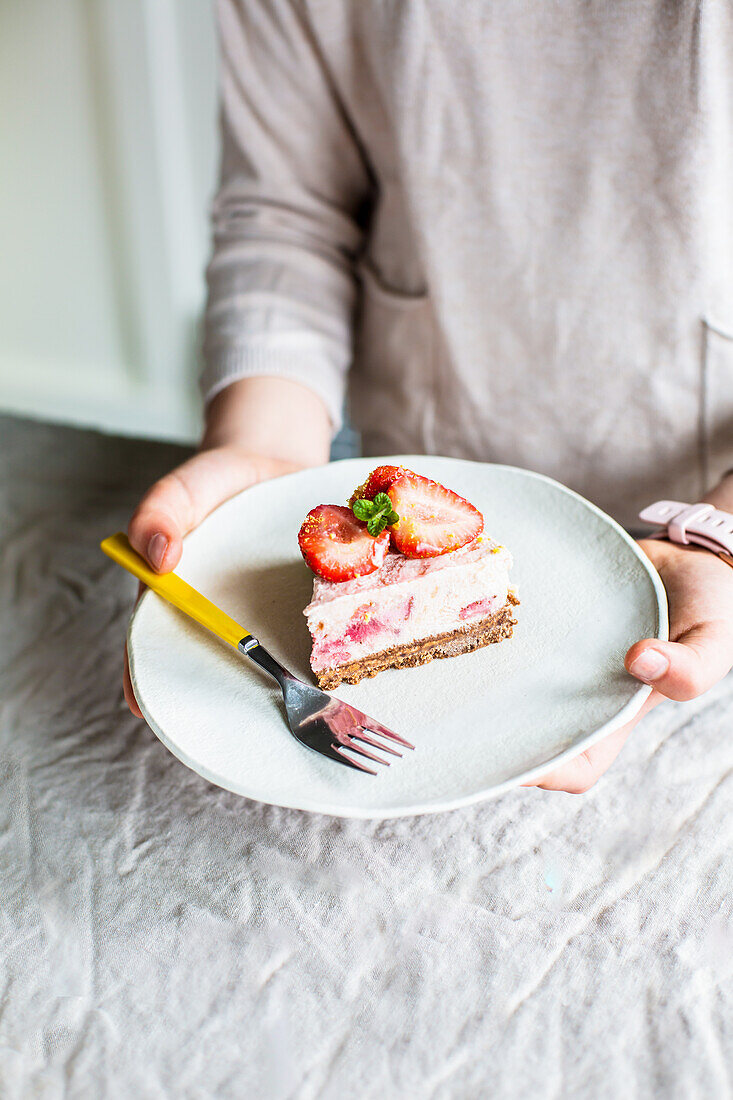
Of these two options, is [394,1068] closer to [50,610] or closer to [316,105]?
[50,610]

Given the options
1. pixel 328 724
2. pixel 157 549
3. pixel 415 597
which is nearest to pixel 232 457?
pixel 157 549

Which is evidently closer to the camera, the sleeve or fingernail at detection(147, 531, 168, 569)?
fingernail at detection(147, 531, 168, 569)

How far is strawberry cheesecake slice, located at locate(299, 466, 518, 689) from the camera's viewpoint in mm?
903

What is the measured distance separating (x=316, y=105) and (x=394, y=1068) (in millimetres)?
1164

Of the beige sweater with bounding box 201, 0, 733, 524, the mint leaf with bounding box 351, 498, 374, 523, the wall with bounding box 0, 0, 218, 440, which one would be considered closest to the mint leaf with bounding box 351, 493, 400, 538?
the mint leaf with bounding box 351, 498, 374, 523

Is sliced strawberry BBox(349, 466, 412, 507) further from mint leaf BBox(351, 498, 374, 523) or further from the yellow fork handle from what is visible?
the yellow fork handle

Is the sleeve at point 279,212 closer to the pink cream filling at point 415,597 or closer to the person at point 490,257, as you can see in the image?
the person at point 490,257

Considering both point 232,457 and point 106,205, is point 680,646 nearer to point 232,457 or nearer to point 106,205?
point 232,457

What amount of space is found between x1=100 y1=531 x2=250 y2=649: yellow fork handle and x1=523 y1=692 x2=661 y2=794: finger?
0.32 meters

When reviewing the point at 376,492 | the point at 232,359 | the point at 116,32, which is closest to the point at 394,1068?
the point at 376,492

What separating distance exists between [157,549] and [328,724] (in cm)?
28

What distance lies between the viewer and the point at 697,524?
97 centimetres

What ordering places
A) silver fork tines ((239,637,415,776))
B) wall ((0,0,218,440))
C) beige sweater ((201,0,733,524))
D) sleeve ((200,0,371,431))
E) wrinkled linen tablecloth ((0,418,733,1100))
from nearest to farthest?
1. wrinkled linen tablecloth ((0,418,733,1100))
2. silver fork tines ((239,637,415,776))
3. beige sweater ((201,0,733,524))
4. sleeve ((200,0,371,431))
5. wall ((0,0,218,440))

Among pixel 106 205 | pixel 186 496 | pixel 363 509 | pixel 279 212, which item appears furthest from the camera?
pixel 106 205
